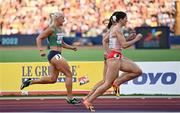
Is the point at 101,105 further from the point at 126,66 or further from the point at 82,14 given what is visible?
the point at 82,14

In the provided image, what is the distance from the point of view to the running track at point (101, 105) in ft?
30.7

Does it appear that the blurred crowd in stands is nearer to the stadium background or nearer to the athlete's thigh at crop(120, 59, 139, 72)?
the stadium background

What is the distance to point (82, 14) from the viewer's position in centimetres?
2706

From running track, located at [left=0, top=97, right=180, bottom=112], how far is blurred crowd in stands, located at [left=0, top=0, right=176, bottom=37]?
14.3m

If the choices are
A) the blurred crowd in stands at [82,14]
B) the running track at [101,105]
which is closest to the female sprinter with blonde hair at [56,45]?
the running track at [101,105]

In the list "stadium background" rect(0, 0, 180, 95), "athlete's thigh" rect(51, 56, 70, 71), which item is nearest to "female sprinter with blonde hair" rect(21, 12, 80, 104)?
"athlete's thigh" rect(51, 56, 70, 71)

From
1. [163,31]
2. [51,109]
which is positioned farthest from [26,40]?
[51,109]

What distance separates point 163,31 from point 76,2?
21.6 ft

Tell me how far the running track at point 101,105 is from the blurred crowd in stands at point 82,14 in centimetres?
1426

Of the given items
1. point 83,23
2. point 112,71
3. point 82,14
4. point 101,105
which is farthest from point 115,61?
point 82,14

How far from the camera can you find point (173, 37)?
24719mm

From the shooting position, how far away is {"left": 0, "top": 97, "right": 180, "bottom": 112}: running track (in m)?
9.36

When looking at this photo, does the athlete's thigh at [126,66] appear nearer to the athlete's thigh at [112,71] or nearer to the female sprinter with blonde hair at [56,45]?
the athlete's thigh at [112,71]

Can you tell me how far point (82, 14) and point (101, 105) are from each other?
17142 mm
